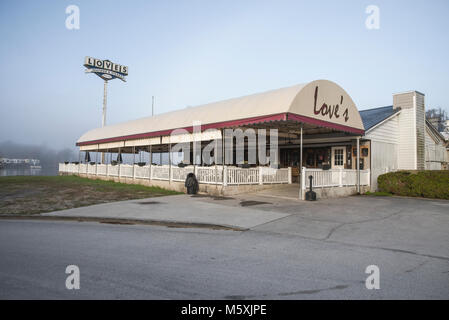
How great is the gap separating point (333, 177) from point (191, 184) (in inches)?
278

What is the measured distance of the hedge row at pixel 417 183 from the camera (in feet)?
47.2

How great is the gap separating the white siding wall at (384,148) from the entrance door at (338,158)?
1556mm

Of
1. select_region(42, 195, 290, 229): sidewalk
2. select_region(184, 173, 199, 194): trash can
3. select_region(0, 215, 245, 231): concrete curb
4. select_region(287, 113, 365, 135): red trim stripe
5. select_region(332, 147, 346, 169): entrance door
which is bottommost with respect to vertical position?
select_region(0, 215, 245, 231): concrete curb

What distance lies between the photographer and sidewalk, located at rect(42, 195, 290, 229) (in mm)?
8625

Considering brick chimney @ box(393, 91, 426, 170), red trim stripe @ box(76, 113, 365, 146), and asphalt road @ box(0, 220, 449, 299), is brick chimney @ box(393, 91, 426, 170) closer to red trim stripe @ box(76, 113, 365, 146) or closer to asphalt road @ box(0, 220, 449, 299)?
red trim stripe @ box(76, 113, 365, 146)

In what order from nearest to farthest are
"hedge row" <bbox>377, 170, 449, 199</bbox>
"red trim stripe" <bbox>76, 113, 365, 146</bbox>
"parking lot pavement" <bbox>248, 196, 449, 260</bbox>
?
"parking lot pavement" <bbox>248, 196, 449, 260</bbox>
"red trim stripe" <bbox>76, 113, 365, 146</bbox>
"hedge row" <bbox>377, 170, 449, 199</bbox>

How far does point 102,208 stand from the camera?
10672mm

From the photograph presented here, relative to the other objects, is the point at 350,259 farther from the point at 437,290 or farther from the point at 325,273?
the point at 437,290

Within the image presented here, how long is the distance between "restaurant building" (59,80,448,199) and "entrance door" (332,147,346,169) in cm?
6

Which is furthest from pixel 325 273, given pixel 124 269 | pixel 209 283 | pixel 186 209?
pixel 186 209

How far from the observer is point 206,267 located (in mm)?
4730

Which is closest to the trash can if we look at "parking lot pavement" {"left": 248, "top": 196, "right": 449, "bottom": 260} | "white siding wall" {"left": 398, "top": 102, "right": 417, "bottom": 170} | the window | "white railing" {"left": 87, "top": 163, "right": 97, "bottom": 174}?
"parking lot pavement" {"left": 248, "top": 196, "right": 449, "bottom": 260}
